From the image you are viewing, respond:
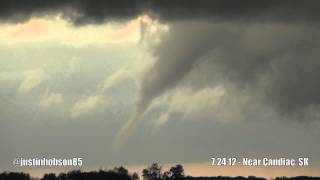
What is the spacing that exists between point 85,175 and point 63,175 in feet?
4.39

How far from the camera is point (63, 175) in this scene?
58031mm

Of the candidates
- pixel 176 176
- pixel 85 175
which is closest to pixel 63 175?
pixel 85 175

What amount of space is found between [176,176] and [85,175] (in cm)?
429

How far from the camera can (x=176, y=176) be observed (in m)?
60.2

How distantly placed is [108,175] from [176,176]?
10.3 feet

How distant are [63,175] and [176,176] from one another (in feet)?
18.0

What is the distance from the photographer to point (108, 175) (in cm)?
5984

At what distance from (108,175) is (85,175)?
131cm

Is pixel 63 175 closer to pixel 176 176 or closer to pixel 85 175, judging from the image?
pixel 85 175

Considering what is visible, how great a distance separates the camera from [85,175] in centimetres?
5900
